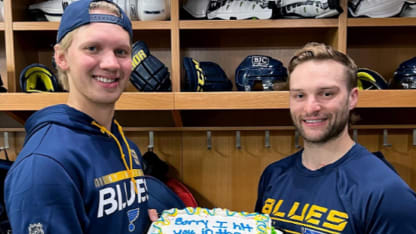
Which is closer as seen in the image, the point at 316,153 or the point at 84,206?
the point at 84,206

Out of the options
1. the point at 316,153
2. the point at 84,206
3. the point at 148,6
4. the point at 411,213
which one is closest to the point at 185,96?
the point at 148,6

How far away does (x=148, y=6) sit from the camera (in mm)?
1273

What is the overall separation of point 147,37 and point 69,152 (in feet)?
3.33

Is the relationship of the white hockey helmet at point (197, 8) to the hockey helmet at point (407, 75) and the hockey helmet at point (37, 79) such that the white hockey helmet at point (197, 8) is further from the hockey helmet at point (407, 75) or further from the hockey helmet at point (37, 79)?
the hockey helmet at point (407, 75)

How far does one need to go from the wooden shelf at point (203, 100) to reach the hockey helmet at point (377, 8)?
331mm

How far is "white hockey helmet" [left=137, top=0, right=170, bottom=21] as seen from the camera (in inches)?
50.2

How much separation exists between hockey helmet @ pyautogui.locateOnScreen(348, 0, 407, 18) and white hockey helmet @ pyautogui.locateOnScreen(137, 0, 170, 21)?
2.54 feet

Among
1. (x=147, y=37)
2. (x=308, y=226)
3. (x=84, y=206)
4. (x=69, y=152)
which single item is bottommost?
(x=308, y=226)

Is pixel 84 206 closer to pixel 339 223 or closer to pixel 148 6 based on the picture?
pixel 339 223

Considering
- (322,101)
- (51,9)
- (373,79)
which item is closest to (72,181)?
(322,101)

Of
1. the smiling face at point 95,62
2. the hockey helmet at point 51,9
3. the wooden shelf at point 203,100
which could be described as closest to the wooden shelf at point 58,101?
the wooden shelf at point 203,100

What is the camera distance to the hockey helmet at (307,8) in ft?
3.92

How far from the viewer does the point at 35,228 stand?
1.83 feet

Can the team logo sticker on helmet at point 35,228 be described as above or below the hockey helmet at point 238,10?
below
